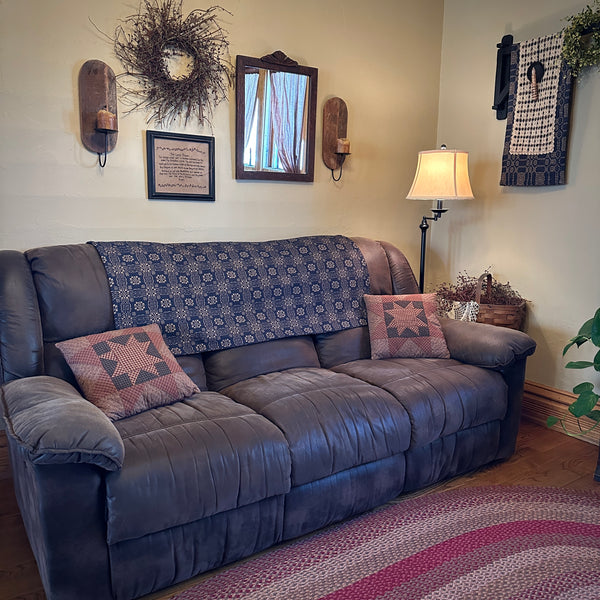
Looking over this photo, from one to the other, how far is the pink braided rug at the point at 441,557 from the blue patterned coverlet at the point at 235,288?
0.92 m

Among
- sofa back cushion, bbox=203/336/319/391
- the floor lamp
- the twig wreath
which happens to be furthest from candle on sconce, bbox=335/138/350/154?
sofa back cushion, bbox=203/336/319/391

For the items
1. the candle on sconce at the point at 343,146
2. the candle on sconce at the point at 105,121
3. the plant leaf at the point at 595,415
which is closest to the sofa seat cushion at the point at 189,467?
the candle on sconce at the point at 105,121

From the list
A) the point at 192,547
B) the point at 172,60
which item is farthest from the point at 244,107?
the point at 192,547

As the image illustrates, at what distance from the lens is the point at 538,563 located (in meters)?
1.86

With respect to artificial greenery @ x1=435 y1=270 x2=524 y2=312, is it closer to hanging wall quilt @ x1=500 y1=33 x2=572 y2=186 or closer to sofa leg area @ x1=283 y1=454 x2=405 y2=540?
hanging wall quilt @ x1=500 y1=33 x2=572 y2=186

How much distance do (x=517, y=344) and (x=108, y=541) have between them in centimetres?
A: 185

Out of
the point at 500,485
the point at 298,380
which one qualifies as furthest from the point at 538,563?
the point at 298,380

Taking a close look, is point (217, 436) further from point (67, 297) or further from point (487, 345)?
point (487, 345)

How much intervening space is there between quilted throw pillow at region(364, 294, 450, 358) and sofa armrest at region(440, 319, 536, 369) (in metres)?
0.06

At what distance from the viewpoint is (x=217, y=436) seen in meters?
1.74

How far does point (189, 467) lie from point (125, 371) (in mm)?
499

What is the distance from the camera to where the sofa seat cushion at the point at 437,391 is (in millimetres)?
2179

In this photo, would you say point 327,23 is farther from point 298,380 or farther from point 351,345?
point 298,380

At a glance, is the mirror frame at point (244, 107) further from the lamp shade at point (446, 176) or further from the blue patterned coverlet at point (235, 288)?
the lamp shade at point (446, 176)
